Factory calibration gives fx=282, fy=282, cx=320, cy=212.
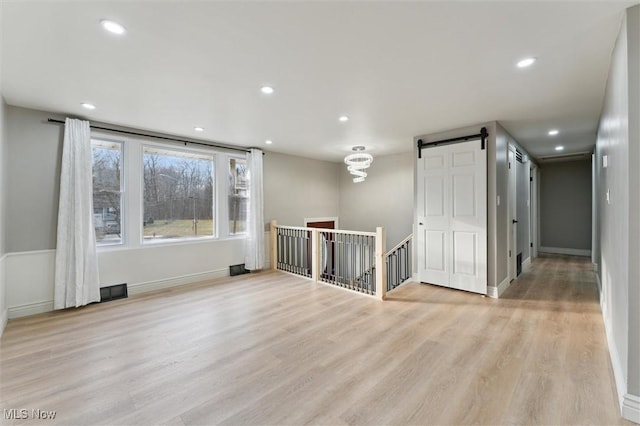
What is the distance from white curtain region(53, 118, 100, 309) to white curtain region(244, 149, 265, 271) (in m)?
2.34

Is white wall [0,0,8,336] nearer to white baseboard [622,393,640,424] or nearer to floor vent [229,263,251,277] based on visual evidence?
floor vent [229,263,251,277]

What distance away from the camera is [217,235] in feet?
16.8

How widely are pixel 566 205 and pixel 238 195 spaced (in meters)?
8.15

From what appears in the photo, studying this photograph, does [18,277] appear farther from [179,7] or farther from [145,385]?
[179,7]

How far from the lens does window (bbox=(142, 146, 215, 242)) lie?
4398mm

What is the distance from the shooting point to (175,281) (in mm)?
4582

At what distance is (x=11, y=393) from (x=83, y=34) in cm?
253

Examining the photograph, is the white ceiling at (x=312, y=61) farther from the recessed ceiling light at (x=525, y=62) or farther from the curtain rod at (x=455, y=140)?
the curtain rod at (x=455, y=140)

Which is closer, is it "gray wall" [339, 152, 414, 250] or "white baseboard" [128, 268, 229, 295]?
"white baseboard" [128, 268, 229, 295]

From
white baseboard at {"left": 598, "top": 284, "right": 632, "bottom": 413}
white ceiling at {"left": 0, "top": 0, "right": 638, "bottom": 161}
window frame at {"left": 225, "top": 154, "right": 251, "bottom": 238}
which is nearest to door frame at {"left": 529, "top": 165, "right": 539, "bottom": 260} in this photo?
white ceiling at {"left": 0, "top": 0, "right": 638, "bottom": 161}

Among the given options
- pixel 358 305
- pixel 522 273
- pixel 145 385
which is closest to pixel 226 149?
pixel 358 305

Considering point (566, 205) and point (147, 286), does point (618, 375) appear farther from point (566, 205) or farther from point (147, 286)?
point (566, 205)

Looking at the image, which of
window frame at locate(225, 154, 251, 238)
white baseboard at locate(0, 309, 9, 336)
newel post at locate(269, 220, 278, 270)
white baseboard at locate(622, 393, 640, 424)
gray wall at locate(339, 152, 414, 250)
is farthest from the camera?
gray wall at locate(339, 152, 414, 250)

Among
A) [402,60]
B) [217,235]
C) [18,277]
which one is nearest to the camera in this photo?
[402,60]
